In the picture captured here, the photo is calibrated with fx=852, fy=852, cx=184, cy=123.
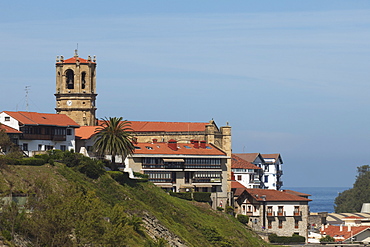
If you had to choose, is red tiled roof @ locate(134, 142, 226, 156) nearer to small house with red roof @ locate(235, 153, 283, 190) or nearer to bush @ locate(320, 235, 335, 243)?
bush @ locate(320, 235, 335, 243)

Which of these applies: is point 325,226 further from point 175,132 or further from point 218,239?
point 218,239

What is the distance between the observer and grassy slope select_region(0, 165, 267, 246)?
93.0 meters

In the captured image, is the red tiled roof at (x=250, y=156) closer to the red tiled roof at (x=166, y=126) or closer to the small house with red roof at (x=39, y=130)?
the red tiled roof at (x=166, y=126)

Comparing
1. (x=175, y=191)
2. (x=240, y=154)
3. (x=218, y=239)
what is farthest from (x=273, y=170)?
(x=218, y=239)

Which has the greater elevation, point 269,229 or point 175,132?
point 175,132

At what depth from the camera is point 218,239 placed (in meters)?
111

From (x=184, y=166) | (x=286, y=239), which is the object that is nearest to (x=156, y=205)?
(x=184, y=166)

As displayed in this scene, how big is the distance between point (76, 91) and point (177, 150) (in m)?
21.0

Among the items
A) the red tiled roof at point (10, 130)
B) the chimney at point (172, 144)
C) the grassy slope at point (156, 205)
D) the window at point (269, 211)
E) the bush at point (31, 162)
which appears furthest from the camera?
the window at point (269, 211)

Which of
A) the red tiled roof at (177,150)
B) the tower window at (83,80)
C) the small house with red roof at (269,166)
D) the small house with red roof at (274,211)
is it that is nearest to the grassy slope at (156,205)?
the small house with red roof at (274,211)

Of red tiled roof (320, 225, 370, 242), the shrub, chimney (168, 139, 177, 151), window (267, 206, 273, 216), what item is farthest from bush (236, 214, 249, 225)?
red tiled roof (320, 225, 370, 242)

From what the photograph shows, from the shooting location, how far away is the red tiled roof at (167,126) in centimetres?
14500

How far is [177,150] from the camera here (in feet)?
432

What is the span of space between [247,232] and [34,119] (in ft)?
115
